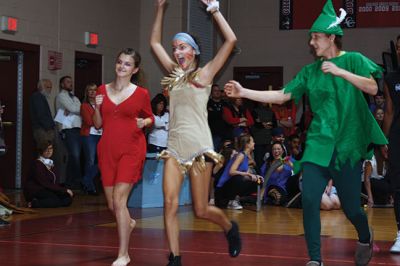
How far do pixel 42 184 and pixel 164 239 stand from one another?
407 centimetres

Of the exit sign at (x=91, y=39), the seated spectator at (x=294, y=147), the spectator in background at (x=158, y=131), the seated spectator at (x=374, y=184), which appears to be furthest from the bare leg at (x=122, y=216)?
the exit sign at (x=91, y=39)

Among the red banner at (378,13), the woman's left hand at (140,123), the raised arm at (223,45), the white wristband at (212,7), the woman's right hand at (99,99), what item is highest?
the red banner at (378,13)

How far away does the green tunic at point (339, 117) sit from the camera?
6.27 metres

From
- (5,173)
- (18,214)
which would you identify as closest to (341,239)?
(18,214)

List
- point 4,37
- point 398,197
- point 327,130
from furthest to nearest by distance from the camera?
point 4,37, point 398,197, point 327,130

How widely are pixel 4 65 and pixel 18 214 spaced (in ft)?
16.2

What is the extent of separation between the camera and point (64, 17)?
1647 cm

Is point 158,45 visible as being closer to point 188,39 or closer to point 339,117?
point 188,39

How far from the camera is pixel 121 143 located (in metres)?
7.08

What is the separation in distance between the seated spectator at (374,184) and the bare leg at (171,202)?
8.12m

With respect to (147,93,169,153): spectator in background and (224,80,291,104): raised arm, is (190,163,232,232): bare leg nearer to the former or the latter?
(224,80,291,104): raised arm

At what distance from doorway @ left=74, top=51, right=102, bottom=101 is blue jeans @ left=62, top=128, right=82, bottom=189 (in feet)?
6.17

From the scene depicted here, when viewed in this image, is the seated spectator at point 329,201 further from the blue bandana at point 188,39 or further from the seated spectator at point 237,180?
the blue bandana at point 188,39

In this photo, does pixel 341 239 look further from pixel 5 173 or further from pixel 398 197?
pixel 5 173
